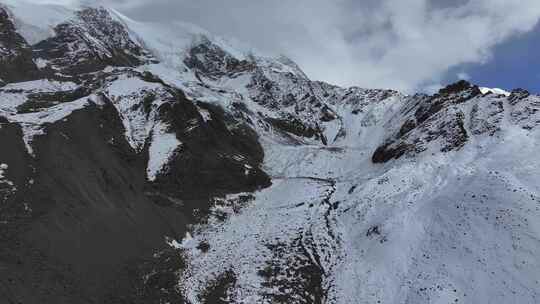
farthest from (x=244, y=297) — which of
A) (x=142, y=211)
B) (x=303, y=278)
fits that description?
(x=142, y=211)

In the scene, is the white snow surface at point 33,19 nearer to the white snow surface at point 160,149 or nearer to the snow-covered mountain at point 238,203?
the snow-covered mountain at point 238,203

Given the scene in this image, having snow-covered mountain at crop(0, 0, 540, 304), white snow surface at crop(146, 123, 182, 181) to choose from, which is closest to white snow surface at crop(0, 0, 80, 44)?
snow-covered mountain at crop(0, 0, 540, 304)

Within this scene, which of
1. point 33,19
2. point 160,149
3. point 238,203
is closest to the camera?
point 238,203

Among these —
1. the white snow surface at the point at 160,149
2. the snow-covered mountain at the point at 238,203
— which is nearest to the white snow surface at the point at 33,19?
the snow-covered mountain at the point at 238,203

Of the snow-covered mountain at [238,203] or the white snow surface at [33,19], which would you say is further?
the white snow surface at [33,19]

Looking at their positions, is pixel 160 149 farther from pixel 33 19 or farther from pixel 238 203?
pixel 33 19

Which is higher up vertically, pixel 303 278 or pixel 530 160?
pixel 530 160

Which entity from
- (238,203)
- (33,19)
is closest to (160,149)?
(238,203)

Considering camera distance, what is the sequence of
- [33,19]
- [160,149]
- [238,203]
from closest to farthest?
[238,203]
[160,149]
[33,19]

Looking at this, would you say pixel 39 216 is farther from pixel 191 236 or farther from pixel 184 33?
pixel 184 33
